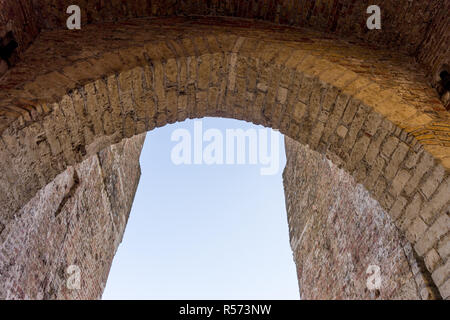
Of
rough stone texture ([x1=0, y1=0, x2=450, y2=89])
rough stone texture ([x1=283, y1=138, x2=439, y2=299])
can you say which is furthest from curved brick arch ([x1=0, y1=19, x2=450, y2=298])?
rough stone texture ([x1=283, y1=138, x2=439, y2=299])

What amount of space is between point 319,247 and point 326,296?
2.86ft

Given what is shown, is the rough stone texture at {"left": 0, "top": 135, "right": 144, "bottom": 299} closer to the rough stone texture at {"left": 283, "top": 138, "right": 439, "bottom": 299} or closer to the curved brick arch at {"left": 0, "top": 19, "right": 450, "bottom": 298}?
the curved brick arch at {"left": 0, "top": 19, "right": 450, "bottom": 298}

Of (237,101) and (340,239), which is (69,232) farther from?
(340,239)

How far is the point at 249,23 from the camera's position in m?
4.20

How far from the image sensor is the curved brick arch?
2.72 metres

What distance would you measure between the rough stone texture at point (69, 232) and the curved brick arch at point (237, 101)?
1.43 m

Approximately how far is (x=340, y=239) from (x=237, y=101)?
307 centimetres

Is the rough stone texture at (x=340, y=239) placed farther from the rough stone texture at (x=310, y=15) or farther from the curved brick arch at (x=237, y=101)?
the rough stone texture at (x=310, y=15)

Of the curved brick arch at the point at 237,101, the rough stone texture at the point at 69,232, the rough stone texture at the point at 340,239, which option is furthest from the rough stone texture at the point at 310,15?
the rough stone texture at the point at 69,232

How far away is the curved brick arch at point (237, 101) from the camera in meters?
2.72

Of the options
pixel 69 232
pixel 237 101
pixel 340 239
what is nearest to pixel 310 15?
pixel 237 101

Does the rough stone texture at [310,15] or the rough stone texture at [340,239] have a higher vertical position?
the rough stone texture at [310,15]

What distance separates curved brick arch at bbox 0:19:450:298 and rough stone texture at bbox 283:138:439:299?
1.16 meters

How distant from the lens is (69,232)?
547 centimetres
